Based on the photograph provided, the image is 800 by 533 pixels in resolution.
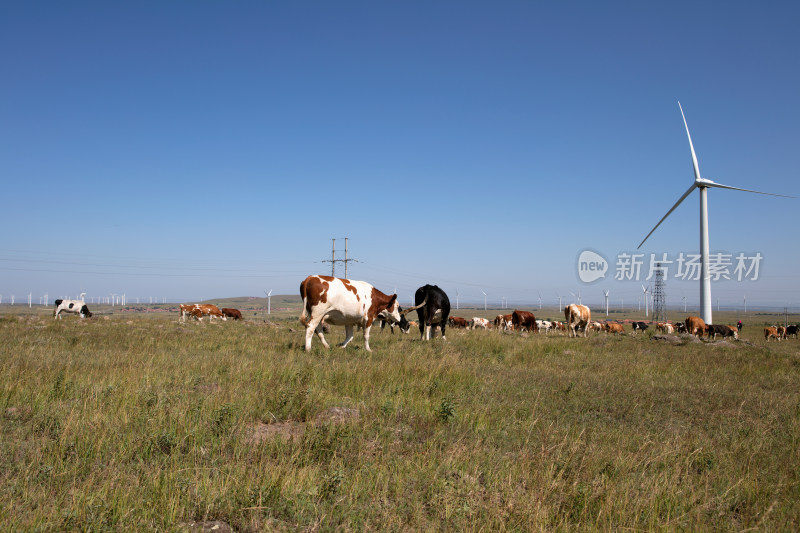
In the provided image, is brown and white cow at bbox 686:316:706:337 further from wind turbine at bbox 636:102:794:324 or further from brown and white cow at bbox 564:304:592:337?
brown and white cow at bbox 564:304:592:337

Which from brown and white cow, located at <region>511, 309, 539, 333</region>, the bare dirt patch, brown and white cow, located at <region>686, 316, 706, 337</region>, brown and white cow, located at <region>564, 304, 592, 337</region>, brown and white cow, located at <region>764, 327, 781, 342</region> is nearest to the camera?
the bare dirt patch

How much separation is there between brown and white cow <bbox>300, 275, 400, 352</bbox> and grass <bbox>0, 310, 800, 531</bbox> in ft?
13.7

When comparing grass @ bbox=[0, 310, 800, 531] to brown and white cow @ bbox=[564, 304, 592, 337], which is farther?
brown and white cow @ bbox=[564, 304, 592, 337]

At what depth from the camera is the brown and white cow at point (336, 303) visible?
13086mm

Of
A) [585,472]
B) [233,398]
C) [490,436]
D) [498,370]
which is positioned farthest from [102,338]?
[585,472]

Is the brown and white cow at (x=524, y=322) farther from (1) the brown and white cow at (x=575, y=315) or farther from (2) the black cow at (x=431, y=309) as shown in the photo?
(2) the black cow at (x=431, y=309)

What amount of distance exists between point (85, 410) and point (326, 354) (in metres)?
6.52

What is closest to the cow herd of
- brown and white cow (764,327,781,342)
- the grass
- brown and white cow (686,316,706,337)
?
the grass

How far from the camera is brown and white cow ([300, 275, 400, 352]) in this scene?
515 inches

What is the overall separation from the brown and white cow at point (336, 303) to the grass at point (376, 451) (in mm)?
4174

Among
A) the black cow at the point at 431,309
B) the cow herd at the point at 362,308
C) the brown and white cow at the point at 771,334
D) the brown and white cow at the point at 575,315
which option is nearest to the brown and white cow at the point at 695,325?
the cow herd at the point at 362,308

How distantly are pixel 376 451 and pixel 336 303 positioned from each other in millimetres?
8660

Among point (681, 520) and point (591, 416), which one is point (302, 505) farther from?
point (591, 416)

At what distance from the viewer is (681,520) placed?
3.84 m
